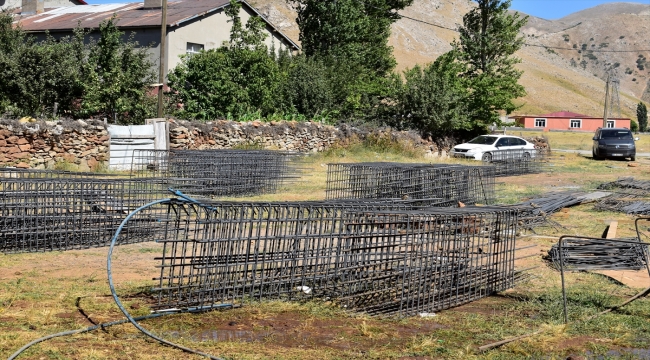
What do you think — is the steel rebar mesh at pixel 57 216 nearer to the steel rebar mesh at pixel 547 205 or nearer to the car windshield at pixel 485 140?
the steel rebar mesh at pixel 547 205

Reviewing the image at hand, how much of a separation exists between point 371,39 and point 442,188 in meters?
29.9

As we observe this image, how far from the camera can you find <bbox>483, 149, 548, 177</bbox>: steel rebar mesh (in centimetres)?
2569

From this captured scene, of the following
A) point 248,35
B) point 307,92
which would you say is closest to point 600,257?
point 248,35

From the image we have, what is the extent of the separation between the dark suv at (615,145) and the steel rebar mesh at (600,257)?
25.4 meters

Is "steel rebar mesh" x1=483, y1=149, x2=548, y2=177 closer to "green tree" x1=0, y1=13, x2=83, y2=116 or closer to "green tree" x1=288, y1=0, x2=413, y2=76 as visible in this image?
"green tree" x1=288, y1=0, x2=413, y2=76

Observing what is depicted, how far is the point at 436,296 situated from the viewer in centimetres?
768

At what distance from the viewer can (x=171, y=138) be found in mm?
23734

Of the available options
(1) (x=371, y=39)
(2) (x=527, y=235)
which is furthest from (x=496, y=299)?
(1) (x=371, y=39)

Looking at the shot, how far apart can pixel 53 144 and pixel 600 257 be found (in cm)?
1565

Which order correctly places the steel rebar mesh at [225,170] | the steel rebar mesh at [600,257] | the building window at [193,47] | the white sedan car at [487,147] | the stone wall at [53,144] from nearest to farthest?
the steel rebar mesh at [600,257] < the steel rebar mesh at [225,170] < the stone wall at [53,144] < the white sedan car at [487,147] < the building window at [193,47]

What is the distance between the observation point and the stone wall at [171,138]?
2023cm

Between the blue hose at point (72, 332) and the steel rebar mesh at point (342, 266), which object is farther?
the steel rebar mesh at point (342, 266)

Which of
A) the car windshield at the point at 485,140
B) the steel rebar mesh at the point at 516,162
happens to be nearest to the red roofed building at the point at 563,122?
the car windshield at the point at 485,140

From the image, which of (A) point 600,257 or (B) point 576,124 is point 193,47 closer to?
(A) point 600,257
